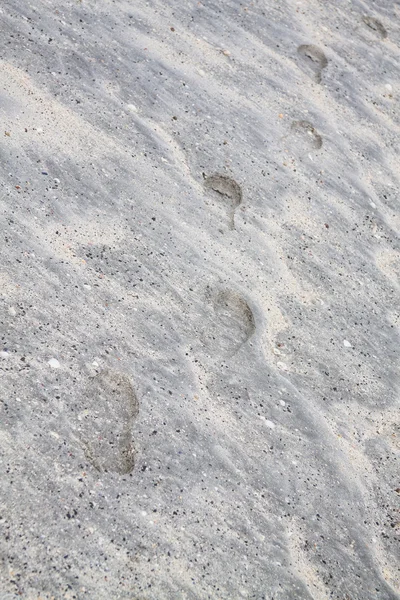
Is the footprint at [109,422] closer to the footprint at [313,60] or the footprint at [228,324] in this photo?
the footprint at [228,324]

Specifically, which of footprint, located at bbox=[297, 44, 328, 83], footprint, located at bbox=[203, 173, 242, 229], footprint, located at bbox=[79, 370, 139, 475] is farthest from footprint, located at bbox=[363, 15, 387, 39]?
footprint, located at bbox=[79, 370, 139, 475]

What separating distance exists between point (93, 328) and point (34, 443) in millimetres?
593

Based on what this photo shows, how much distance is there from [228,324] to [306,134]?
5.01 feet

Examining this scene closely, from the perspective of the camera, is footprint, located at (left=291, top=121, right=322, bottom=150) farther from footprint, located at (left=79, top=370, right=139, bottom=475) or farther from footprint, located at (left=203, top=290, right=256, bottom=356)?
footprint, located at (left=79, top=370, right=139, bottom=475)

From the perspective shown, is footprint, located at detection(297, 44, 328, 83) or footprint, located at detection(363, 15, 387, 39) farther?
footprint, located at detection(363, 15, 387, 39)

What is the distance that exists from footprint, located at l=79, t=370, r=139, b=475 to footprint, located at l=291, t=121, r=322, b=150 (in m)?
1.98

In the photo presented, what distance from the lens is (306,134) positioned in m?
3.94

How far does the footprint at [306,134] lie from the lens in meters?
3.90

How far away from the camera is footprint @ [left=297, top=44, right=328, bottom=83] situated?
14.0 feet

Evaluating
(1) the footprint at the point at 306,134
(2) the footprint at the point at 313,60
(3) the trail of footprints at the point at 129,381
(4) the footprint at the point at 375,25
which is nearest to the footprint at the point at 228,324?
(3) the trail of footprints at the point at 129,381

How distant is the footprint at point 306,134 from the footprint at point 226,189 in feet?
2.08

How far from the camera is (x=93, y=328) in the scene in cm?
280

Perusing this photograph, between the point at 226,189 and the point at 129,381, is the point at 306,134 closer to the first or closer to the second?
the point at 226,189

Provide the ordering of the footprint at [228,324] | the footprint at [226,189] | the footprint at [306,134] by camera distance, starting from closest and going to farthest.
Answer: the footprint at [228,324], the footprint at [226,189], the footprint at [306,134]
